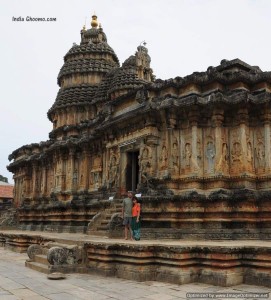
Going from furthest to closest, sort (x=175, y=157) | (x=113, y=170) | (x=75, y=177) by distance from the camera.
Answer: (x=75, y=177) < (x=113, y=170) < (x=175, y=157)

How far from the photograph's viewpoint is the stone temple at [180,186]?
9461mm

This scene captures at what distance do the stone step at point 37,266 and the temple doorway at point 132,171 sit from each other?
708 cm

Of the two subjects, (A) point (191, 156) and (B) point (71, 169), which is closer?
(A) point (191, 156)

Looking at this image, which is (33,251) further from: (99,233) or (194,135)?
(194,135)

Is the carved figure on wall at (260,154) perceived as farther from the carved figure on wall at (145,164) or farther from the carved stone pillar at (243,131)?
the carved figure on wall at (145,164)

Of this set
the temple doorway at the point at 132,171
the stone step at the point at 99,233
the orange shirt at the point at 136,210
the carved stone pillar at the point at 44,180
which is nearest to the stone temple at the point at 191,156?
the temple doorway at the point at 132,171

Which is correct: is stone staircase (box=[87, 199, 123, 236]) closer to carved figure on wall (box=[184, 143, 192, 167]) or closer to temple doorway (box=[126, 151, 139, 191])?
temple doorway (box=[126, 151, 139, 191])

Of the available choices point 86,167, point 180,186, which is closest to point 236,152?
point 180,186

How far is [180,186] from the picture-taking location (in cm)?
Result: 1479

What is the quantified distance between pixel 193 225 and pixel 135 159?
5.93 metres

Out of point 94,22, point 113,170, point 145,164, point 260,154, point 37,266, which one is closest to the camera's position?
point 37,266

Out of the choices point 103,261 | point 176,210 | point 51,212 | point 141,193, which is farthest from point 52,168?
point 103,261

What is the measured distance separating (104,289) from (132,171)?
33.1 ft

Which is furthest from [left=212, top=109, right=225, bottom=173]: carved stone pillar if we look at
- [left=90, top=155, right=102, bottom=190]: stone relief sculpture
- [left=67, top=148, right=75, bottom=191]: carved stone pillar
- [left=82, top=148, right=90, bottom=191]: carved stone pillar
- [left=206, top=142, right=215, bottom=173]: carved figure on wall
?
[left=67, top=148, right=75, bottom=191]: carved stone pillar
